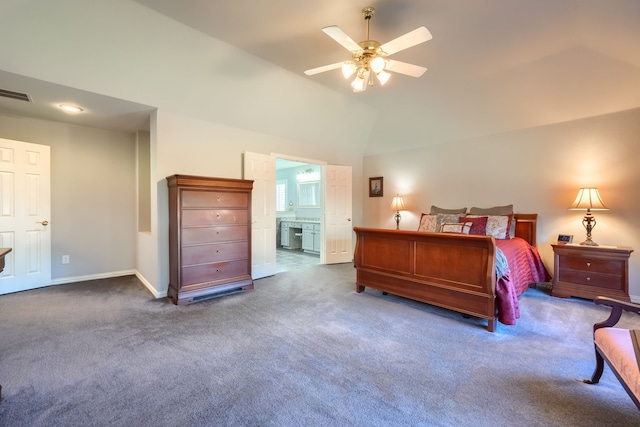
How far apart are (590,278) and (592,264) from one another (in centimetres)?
17

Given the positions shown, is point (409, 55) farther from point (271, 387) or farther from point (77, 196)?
point (77, 196)

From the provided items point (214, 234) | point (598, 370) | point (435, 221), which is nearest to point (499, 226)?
point (435, 221)

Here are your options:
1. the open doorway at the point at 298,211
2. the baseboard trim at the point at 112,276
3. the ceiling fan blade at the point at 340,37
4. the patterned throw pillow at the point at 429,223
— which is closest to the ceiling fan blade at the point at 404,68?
the ceiling fan blade at the point at 340,37

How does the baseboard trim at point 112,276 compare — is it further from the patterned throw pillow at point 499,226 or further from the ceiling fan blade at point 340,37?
the patterned throw pillow at point 499,226

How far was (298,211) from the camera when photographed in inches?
303

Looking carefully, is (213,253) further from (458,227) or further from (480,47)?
(480,47)

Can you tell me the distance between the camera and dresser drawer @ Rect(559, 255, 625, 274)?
3.19m

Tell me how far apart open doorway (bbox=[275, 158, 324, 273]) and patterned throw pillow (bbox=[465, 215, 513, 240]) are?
324 cm

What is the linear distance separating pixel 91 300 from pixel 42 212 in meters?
1.55

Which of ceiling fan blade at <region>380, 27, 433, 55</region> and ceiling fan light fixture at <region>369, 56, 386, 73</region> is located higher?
ceiling fan blade at <region>380, 27, 433, 55</region>

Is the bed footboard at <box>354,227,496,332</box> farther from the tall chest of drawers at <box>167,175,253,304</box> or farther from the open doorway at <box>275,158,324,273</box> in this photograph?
the open doorway at <box>275,158,324,273</box>

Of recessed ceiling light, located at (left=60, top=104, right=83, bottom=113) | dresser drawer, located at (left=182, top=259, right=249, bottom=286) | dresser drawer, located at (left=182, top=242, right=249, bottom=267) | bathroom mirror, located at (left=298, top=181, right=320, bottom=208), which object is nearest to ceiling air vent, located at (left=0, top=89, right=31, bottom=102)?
recessed ceiling light, located at (left=60, top=104, right=83, bottom=113)

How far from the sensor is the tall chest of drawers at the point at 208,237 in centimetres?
321

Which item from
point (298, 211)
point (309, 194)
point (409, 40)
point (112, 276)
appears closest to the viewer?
point (409, 40)
